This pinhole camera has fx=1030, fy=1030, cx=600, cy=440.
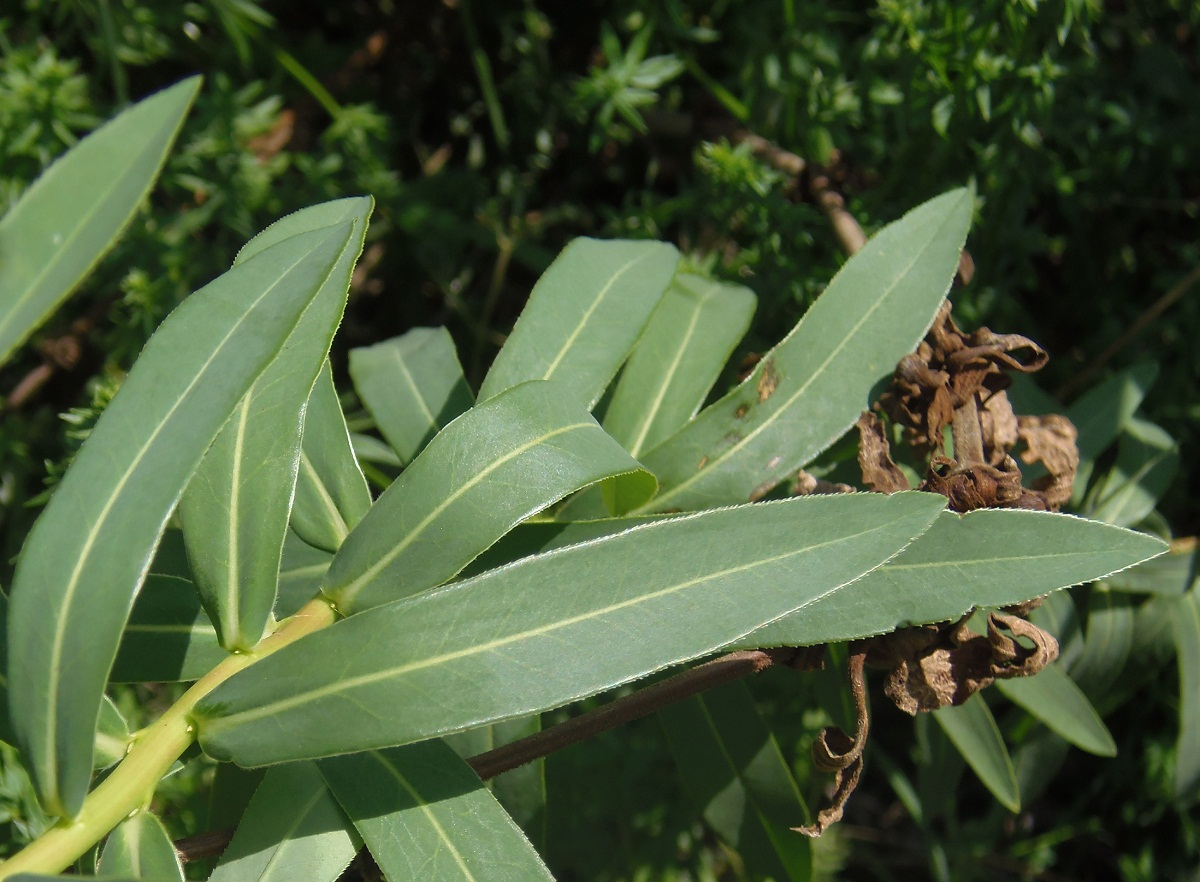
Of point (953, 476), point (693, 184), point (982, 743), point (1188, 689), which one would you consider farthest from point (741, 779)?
point (693, 184)

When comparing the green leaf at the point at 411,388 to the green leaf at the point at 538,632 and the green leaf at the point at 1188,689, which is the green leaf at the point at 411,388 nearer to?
the green leaf at the point at 538,632

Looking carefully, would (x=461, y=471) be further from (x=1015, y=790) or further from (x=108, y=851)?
(x=1015, y=790)

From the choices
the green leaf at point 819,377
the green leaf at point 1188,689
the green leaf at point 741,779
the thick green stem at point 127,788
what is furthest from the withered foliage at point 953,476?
the thick green stem at point 127,788

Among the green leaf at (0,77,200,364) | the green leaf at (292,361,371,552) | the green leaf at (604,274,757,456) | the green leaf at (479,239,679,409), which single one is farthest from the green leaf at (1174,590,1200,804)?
the green leaf at (0,77,200,364)

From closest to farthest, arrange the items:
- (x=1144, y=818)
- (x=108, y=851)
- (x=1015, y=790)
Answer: (x=108, y=851) → (x=1015, y=790) → (x=1144, y=818)

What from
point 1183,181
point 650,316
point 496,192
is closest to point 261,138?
point 496,192

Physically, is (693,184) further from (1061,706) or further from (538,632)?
(538,632)
